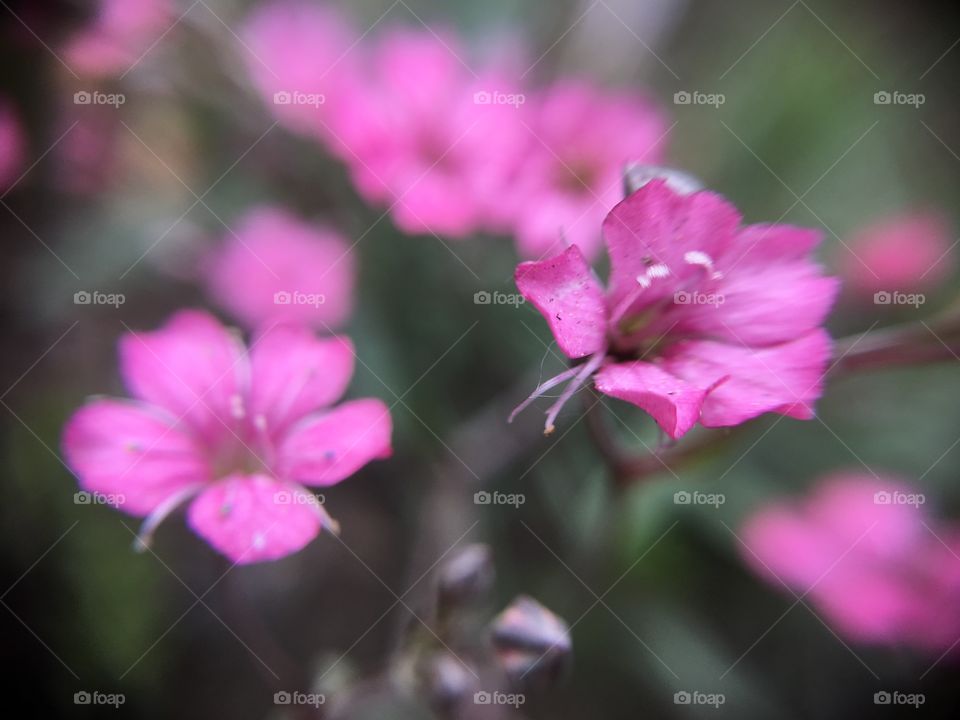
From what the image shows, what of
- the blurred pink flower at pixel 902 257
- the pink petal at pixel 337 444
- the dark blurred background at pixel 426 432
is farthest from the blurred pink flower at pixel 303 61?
the blurred pink flower at pixel 902 257

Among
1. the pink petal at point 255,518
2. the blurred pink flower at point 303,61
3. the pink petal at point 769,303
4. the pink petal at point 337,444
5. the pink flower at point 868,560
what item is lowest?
the pink flower at point 868,560

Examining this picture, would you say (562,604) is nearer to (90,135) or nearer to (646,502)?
(646,502)

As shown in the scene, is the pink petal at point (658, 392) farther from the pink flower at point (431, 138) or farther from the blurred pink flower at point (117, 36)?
the blurred pink flower at point (117, 36)

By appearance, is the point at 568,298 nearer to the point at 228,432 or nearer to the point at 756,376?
the point at 756,376

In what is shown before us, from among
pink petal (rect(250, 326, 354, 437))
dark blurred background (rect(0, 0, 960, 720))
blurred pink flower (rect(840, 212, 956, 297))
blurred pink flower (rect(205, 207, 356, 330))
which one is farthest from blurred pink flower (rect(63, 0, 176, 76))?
blurred pink flower (rect(840, 212, 956, 297))

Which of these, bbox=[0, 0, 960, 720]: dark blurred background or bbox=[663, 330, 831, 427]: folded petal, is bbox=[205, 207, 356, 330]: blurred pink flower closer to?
bbox=[0, 0, 960, 720]: dark blurred background

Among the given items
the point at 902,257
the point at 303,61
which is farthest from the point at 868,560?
the point at 303,61

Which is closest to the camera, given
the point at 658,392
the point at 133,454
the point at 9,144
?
the point at 658,392
